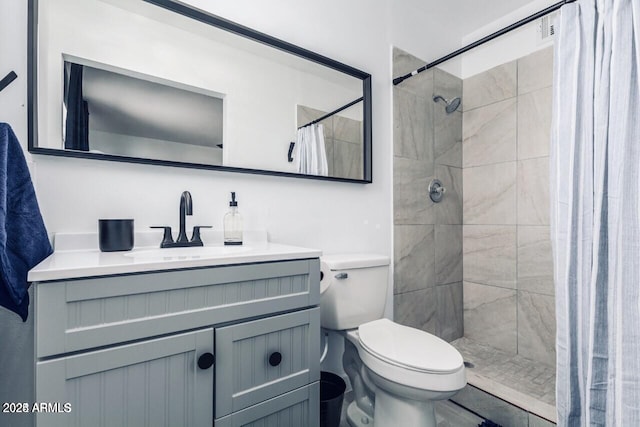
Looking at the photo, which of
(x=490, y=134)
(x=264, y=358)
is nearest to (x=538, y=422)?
(x=264, y=358)

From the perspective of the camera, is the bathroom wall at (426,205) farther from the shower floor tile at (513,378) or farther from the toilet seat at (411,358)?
the toilet seat at (411,358)

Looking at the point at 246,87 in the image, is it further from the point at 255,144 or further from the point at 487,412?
the point at 487,412

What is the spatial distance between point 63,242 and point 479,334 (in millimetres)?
2495

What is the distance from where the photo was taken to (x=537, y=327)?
6.74ft

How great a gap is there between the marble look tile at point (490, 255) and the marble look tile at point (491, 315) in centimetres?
6

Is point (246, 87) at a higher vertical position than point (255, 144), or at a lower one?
higher

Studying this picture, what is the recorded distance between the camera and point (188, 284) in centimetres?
89

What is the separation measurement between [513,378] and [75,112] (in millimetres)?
2431

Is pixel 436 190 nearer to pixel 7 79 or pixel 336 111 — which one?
pixel 336 111

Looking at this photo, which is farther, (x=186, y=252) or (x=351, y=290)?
(x=351, y=290)

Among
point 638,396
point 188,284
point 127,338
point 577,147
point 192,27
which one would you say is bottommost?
point 638,396

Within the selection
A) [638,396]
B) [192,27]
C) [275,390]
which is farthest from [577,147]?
[192,27]

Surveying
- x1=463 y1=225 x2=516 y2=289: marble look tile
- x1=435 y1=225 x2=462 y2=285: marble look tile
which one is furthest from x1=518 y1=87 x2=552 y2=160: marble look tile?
x1=435 y1=225 x2=462 y2=285: marble look tile

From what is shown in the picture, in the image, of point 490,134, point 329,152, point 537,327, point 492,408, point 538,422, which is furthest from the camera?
point 490,134
